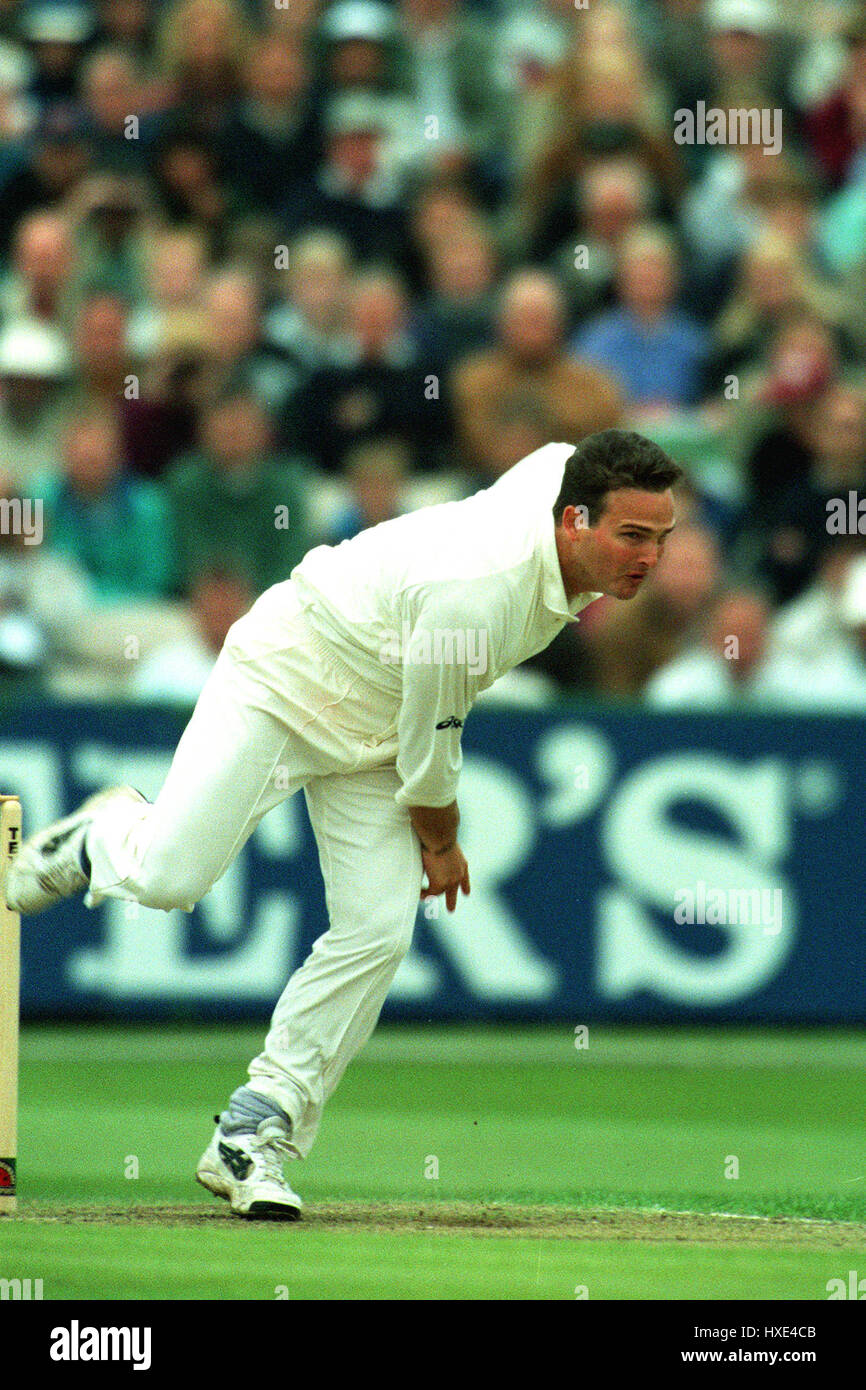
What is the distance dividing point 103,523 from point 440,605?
5255 mm

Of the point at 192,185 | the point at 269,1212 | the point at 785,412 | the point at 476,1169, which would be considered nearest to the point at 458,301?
the point at 192,185

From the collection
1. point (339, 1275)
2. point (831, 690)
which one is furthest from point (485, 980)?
point (339, 1275)

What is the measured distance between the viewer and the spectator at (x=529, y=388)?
420 inches

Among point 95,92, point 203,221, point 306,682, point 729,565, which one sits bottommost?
point 306,682

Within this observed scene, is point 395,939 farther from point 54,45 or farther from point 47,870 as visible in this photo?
point 54,45

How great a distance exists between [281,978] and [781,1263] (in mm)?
4318

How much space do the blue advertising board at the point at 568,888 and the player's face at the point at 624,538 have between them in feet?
13.1

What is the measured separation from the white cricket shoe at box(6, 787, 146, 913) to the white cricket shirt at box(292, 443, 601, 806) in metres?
0.85

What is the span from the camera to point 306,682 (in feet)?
19.8

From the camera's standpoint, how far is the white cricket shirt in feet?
18.4

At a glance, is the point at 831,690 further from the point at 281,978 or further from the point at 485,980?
the point at 281,978

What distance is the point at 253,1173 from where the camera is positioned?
5992 millimetres
